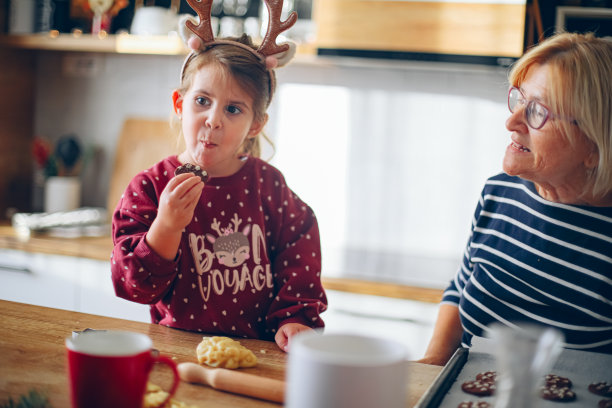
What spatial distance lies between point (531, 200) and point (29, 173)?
2.51m

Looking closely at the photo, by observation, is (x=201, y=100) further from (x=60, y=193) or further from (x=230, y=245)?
(x=60, y=193)

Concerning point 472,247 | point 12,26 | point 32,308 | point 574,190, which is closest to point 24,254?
point 12,26

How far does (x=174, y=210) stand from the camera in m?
1.00

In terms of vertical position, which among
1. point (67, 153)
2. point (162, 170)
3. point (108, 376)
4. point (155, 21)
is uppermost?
point (155, 21)

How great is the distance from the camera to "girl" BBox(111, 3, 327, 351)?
1.18 meters

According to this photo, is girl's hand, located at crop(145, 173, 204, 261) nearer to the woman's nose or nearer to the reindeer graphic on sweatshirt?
the reindeer graphic on sweatshirt

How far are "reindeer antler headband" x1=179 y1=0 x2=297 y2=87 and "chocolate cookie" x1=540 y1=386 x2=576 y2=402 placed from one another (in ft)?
2.54

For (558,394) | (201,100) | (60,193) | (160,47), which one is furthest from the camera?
(60,193)

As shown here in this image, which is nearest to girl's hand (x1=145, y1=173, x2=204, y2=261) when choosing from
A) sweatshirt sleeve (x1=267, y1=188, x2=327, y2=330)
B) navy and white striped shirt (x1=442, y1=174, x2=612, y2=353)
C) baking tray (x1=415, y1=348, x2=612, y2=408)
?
sweatshirt sleeve (x1=267, y1=188, x2=327, y2=330)

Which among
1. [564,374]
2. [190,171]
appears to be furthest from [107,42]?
[564,374]

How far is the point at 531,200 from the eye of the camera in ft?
4.56

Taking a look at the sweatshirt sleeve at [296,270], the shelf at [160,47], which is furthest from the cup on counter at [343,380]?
the shelf at [160,47]

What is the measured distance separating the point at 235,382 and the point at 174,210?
1.00 feet

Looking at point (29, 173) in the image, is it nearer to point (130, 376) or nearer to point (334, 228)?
point (334, 228)
